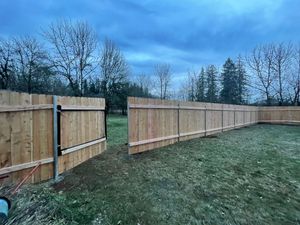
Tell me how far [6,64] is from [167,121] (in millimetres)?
12945

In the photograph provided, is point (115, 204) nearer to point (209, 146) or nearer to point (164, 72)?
point (209, 146)

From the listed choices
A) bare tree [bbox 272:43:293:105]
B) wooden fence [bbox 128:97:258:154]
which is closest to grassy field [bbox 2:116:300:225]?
wooden fence [bbox 128:97:258:154]

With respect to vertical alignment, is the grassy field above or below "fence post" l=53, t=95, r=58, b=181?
below

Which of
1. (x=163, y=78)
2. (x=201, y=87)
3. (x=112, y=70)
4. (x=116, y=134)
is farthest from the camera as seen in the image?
(x=163, y=78)

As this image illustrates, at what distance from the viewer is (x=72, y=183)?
12.8 ft

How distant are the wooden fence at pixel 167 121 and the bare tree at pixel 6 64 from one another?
1201 cm

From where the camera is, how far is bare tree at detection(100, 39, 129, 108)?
74.0ft

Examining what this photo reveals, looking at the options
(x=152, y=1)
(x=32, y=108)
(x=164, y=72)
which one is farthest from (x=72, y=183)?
Answer: (x=164, y=72)

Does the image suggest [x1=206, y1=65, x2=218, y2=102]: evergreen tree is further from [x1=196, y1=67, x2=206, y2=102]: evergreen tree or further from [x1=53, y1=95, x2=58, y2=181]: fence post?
[x1=53, y1=95, x2=58, y2=181]: fence post

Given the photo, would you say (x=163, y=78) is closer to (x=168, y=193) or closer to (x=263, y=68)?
(x=263, y=68)

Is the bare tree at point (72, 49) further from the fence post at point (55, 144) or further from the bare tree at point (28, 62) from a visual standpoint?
the fence post at point (55, 144)

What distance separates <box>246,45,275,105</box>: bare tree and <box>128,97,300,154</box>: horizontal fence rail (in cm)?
1458

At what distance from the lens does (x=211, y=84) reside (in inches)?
1260

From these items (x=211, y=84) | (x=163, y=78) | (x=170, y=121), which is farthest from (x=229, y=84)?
(x=170, y=121)
